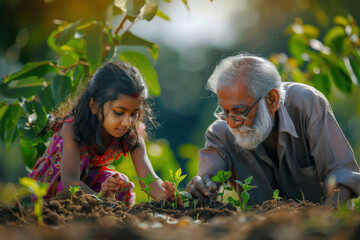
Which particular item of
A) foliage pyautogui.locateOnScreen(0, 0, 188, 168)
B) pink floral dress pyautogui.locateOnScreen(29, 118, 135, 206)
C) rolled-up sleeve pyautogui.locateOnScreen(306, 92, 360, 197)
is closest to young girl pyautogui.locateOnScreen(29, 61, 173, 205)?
pink floral dress pyautogui.locateOnScreen(29, 118, 135, 206)

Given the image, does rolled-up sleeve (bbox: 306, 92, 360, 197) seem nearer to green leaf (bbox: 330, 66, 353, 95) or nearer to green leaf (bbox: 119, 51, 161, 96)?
green leaf (bbox: 330, 66, 353, 95)

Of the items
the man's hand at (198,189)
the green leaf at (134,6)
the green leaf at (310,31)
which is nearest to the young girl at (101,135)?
the man's hand at (198,189)

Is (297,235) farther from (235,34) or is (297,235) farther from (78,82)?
(235,34)

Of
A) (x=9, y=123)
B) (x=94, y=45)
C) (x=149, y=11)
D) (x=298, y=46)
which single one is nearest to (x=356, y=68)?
(x=298, y=46)

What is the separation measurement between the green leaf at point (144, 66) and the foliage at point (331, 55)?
109 cm

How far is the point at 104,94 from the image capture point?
272 centimetres

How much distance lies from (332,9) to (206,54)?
27868 millimetres

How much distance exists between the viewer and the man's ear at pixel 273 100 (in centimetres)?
293

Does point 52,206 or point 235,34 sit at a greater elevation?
point 52,206

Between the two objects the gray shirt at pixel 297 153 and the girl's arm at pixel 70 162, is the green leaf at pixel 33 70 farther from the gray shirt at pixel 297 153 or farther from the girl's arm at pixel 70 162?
the gray shirt at pixel 297 153

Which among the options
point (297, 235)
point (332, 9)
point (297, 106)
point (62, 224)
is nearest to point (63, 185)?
point (62, 224)

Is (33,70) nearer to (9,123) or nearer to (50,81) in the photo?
(50,81)

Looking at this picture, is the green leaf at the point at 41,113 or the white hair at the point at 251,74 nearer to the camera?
the green leaf at the point at 41,113

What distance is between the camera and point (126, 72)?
276 centimetres
